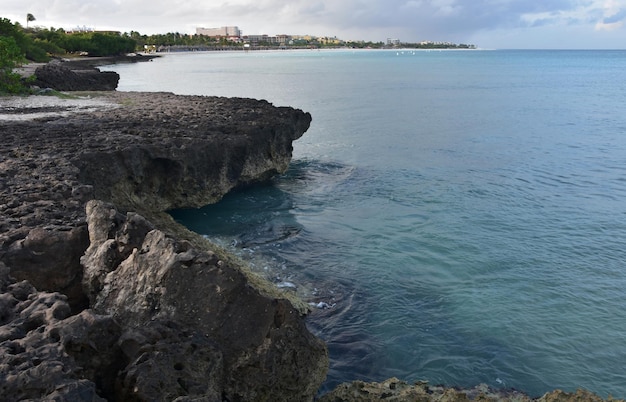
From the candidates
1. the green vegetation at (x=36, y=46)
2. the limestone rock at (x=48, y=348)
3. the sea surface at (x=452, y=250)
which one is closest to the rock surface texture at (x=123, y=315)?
the limestone rock at (x=48, y=348)

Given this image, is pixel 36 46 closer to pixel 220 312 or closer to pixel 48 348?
pixel 220 312

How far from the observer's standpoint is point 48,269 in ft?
24.5

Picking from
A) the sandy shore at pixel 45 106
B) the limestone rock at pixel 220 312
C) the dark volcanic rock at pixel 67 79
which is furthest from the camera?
the dark volcanic rock at pixel 67 79

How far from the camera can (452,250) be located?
15.5 m

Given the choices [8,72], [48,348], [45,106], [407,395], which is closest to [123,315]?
[48,348]

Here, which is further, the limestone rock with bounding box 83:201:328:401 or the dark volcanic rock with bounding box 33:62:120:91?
the dark volcanic rock with bounding box 33:62:120:91

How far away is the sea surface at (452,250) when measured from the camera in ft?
32.8

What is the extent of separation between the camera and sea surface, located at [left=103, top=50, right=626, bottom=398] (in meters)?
9.99

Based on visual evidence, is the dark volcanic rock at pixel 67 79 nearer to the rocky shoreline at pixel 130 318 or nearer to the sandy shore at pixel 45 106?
the sandy shore at pixel 45 106

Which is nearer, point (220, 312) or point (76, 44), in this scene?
point (220, 312)

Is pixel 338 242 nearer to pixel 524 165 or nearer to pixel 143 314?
pixel 143 314

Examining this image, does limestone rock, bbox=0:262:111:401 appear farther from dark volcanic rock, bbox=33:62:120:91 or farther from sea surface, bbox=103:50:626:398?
dark volcanic rock, bbox=33:62:120:91

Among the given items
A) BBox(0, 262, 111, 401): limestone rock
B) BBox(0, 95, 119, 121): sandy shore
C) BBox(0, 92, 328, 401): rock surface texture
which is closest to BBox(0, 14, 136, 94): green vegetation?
BBox(0, 95, 119, 121): sandy shore

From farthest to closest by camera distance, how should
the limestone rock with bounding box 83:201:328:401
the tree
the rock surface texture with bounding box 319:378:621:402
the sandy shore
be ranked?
the tree < the sandy shore < the rock surface texture with bounding box 319:378:621:402 < the limestone rock with bounding box 83:201:328:401
